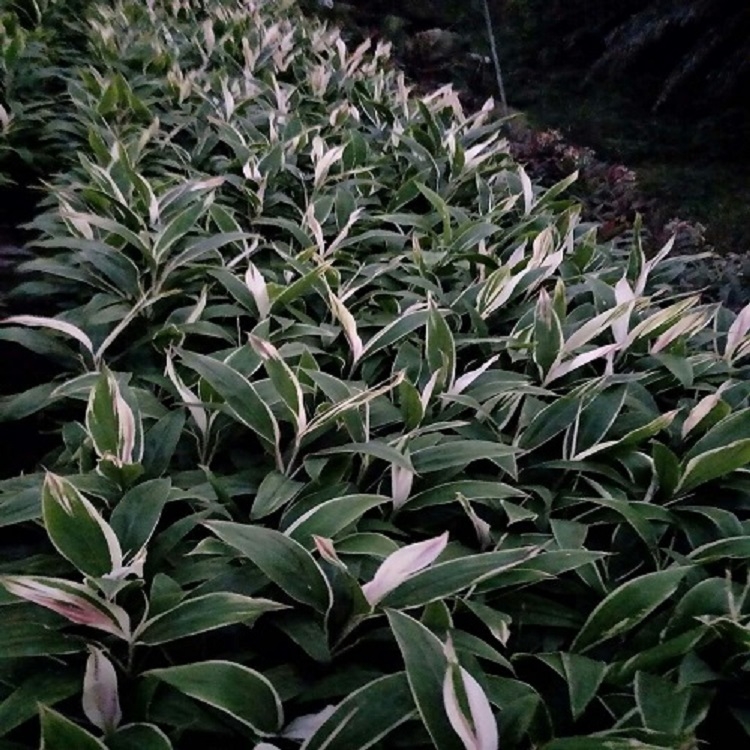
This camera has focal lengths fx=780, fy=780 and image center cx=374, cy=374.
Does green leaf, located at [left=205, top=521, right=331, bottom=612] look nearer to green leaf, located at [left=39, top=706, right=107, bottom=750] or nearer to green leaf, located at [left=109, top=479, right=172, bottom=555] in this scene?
green leaf, located at [left=109, top=479, right=172, bottom=555]

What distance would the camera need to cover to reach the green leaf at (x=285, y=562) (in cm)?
90

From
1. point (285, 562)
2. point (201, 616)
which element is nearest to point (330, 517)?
point (285, 562)

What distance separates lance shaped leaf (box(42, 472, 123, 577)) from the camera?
87cm

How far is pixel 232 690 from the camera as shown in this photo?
788mm

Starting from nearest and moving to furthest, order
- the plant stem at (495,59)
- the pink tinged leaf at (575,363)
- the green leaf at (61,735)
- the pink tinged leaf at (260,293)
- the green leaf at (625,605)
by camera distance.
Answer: the green leaf at (61,735), the green leaf at (625,605), the pink tinged leaf at (575,363), the pink tinged leaf at (260,293), the plant stem at (495,59)

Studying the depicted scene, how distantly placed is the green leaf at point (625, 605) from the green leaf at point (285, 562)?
329 millimetres

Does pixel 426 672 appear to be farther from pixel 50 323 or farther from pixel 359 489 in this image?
pixel 50 323

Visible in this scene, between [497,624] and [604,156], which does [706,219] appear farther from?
[497,624]

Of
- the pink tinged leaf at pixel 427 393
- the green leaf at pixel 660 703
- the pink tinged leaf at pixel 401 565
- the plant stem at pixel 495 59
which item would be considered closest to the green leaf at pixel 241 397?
the pink tinged leaf at pixel 427 393

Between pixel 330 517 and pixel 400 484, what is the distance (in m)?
0.15

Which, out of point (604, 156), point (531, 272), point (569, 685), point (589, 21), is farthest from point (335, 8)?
point (569, 685)

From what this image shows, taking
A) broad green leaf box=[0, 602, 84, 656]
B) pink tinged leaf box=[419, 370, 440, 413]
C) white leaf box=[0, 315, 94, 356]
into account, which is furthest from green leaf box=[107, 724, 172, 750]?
white leaf box=[0, 315, 94, 356]

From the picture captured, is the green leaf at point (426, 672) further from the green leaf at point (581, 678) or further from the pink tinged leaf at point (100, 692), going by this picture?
the pink tinged leaf at point (100, 692)

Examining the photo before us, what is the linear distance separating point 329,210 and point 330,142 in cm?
77
